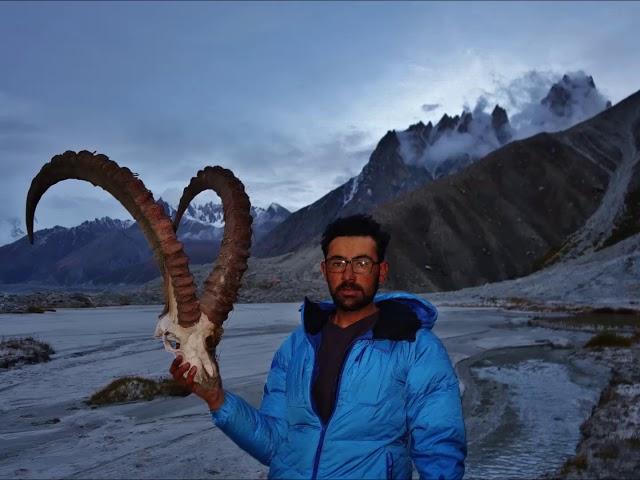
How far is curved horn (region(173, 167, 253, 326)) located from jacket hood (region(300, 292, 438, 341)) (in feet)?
2.39

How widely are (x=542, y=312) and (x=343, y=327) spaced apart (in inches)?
2751

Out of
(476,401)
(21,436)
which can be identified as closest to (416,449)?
(21,436)

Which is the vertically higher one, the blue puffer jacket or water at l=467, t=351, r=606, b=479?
the blue puffer jacket

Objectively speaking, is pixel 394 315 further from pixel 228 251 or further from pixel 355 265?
pixel 228 251

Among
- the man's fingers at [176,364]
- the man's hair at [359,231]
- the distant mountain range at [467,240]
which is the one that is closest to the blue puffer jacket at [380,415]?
the man's fingers at [176,364]

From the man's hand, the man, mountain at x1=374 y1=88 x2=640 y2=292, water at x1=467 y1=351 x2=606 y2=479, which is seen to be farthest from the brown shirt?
mountain at x1=374 y1=88 x2=640 y2=292

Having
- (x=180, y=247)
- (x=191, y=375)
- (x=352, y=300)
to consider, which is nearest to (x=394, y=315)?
(x=352, y=300)

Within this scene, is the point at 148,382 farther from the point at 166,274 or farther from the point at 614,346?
the point at 614,346

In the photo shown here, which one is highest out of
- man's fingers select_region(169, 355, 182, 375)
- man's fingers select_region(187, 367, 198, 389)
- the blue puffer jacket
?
man's fingers select_region(169, 355, 182, 375)

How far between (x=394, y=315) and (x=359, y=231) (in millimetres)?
874

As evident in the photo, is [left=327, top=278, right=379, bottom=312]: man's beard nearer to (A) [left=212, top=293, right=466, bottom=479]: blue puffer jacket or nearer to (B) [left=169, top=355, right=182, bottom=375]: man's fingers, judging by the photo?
(A) [left=212, top=293, right=466, bottom=479]: blue puffer jacket

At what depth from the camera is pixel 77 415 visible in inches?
613

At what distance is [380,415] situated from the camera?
4.41 metres

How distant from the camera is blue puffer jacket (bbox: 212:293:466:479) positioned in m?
4.31
